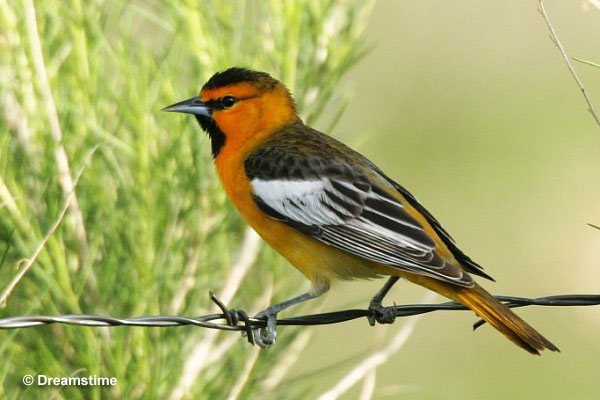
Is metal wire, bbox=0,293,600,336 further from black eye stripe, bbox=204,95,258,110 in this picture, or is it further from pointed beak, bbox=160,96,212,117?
black eye stripe, bbox=204,95,258,110

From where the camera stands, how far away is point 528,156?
371 inches

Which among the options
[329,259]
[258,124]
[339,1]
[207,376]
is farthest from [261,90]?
[207,376]

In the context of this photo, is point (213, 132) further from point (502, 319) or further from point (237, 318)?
point (502, 319)

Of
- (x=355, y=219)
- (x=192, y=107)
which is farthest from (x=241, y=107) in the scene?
(x=355, y=219)

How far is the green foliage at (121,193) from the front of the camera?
3652 mm

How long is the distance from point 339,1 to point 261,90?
573 millimetres

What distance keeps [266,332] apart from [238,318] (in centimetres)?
38

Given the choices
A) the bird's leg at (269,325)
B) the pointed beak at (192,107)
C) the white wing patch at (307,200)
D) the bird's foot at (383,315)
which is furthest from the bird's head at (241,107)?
the bird's foot at (383,315)

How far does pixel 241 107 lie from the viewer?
15.3ft

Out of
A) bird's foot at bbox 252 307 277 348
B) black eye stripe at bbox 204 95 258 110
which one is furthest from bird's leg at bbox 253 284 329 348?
black eye stripe at bbox 204 95 258 110

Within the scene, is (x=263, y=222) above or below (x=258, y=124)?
below

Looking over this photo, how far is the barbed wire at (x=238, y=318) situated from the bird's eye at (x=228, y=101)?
117 centimetres

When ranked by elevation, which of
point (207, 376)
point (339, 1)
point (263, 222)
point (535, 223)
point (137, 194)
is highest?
point (339, 1)

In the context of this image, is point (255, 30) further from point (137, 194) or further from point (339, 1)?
point (137, 194)
